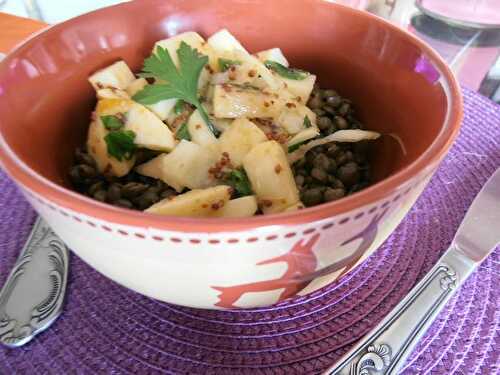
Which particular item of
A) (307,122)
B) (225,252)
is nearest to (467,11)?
(307,122)

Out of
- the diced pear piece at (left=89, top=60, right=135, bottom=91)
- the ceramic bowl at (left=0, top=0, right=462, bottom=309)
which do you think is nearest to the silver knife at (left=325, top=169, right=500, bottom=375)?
the ceramic bowl at (left=0, top=0, right=462, bottom=309)

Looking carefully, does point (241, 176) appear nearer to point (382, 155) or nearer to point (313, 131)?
point (313, 131)

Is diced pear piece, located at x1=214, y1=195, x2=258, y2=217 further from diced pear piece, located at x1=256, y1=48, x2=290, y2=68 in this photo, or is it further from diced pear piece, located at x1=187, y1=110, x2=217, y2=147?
diced pear piece, located at x1=256, y1=48, x2=290, y2=68

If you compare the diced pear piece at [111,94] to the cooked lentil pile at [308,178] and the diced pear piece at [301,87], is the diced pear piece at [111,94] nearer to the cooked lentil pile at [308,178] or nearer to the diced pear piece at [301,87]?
the cooked lentil pile at [308,178]

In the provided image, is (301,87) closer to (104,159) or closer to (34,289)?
(104,159)

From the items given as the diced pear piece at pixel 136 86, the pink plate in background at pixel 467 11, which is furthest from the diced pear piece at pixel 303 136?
the pink plate in background at pixel 467 11

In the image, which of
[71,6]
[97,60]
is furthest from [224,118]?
[71,6]
